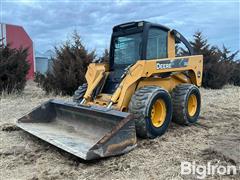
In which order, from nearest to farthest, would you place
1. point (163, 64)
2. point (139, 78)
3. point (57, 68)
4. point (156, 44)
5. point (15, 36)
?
1. point (139, 78)
2. point (163, 64)
3. point (156, 44)
4. point (57, 68)
5. point (15, 36)

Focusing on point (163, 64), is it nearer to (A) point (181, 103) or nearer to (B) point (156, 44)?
(B) point (156, 44)

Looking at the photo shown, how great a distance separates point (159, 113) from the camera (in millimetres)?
5750

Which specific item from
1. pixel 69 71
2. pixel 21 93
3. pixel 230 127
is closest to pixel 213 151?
pixel 230 127

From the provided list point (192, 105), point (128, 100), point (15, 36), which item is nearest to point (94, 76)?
point (128, 100)

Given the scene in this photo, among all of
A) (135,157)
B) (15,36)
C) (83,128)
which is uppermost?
(15,36)

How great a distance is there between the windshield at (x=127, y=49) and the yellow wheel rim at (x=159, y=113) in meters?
1.00

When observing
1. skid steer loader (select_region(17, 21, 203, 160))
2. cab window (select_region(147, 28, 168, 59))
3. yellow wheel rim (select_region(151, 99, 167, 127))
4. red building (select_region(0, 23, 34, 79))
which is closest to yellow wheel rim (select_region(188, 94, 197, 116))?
skid steer loader (select_region(17, 21, 203, 160))

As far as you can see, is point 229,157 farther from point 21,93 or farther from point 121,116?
point 21,93

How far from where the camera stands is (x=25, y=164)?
14.8ft

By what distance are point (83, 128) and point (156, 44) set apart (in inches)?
84.4

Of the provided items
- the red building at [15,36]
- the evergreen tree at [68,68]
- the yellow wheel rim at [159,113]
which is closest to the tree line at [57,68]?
the evergreen tree at [68,68]

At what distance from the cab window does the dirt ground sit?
1.42m

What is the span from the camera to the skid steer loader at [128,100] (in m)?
4.84

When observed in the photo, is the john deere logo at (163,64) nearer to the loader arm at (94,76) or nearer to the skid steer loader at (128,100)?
the skid steer loader at (128,100)
